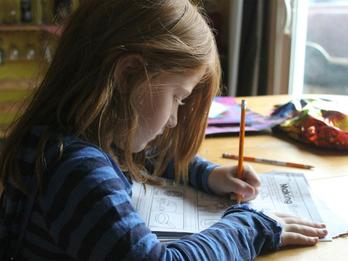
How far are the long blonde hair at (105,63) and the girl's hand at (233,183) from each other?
0.22 meters

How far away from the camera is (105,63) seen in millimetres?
707

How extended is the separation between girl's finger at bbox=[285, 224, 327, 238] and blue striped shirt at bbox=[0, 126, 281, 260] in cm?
3

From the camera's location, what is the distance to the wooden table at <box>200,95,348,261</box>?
73 cm

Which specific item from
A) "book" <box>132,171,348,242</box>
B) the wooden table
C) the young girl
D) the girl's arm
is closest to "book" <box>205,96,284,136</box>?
the wooden table

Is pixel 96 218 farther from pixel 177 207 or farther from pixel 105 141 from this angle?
pixel 177 207

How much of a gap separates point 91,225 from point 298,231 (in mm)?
326

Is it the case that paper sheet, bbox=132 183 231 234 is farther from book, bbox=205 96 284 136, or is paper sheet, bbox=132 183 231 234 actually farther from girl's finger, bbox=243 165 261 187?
book, bbox=205 96 284 136

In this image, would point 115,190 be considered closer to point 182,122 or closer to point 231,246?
point 231,246

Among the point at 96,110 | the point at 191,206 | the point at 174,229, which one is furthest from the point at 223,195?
the point at 96,110

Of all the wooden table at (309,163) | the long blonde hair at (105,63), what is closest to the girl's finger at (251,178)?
the wooden table at (309,163)

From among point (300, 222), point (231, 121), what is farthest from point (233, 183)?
point (231, 121)

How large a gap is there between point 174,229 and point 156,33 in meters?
0.29

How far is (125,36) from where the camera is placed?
0.71 meters

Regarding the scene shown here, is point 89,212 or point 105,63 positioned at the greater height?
point 105,63
